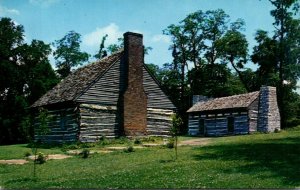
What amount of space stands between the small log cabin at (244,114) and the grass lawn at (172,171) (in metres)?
20.8

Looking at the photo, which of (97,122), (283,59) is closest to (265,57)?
(283,59)

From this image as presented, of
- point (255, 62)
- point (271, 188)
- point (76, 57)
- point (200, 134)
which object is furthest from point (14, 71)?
point (271, 188)

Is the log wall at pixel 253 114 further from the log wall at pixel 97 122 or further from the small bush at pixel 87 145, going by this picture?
the small bush at pixel 87 145

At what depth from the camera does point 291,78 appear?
6072cm

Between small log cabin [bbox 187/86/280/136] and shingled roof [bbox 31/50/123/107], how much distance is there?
14.9 metres

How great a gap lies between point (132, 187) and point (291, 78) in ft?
171

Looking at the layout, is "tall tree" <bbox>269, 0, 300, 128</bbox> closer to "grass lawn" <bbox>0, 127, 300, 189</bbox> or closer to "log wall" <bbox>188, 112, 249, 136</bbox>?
"log wall" <bbox>188, 112, 249, 136</bbox>

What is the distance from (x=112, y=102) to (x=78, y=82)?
4.05 metres

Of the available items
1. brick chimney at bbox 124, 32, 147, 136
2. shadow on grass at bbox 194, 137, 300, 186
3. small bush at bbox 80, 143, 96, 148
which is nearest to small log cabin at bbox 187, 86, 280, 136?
brick chimney at bbox 124, 32, 147, 136

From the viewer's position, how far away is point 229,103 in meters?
45.5

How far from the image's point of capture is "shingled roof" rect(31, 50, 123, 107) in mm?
34094

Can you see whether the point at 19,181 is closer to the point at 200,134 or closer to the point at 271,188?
the point at 271,188

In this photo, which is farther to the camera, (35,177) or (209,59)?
(209,59)

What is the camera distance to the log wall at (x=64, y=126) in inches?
1309
